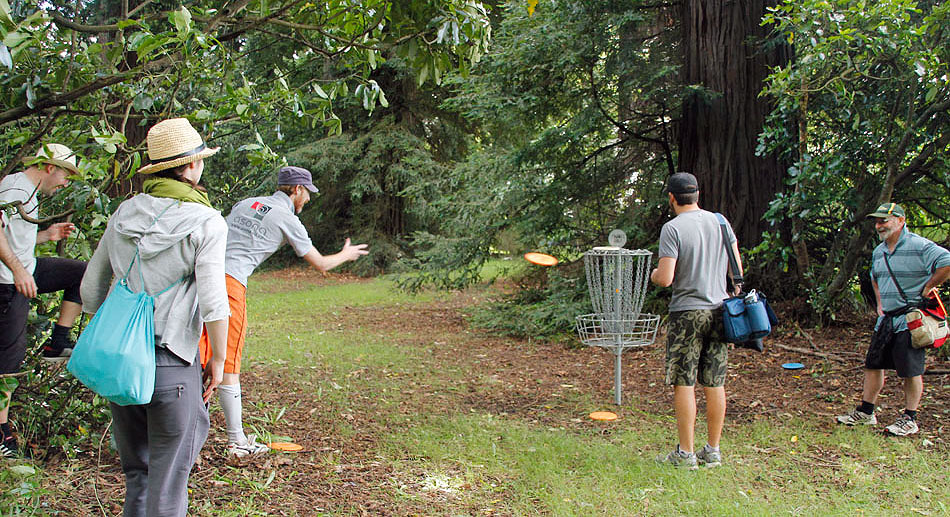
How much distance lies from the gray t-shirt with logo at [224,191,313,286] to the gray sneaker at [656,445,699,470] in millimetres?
2596

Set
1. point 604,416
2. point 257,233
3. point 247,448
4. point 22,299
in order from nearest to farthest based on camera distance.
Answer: point 22,299 → point 257,233 → point 247,448 → point 604,416

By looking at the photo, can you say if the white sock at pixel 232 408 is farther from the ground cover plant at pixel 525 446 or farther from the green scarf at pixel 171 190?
the green scarf at pixel 171 190

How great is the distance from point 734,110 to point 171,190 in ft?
23.3

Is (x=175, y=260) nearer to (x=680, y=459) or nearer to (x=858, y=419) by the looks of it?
(x=680, y=459)

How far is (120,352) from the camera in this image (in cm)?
247

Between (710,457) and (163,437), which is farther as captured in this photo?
(710,457)

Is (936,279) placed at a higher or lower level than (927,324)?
higher

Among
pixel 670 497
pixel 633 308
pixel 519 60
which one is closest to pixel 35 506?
pixel 670 497

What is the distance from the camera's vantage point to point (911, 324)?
502 centimetres

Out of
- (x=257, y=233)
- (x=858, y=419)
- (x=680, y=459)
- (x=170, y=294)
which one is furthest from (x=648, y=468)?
(x=170, y=294)

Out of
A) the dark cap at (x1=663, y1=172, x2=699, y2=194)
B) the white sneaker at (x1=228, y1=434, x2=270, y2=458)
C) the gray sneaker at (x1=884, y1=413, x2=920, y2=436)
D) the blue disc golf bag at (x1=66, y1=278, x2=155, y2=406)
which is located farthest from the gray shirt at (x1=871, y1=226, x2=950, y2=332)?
the blue disc golf bag at (x1=66, y1=278, x2=155, y2=406)

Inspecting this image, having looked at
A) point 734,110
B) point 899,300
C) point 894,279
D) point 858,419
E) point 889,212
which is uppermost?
point 734,110

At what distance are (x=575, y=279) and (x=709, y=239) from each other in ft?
17.0

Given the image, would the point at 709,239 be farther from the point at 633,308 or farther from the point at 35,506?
the point at 35,506
